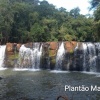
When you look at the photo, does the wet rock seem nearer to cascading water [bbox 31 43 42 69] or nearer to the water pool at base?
cascading water [bbox 31 43 42 69]

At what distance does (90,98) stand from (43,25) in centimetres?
3259

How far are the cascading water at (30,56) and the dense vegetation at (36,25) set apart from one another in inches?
384

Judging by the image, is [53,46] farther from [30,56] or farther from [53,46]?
[30,56]

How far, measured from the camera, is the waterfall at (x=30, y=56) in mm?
33719

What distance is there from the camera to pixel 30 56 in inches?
1350

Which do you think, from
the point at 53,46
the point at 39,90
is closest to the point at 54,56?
the point at 53,46

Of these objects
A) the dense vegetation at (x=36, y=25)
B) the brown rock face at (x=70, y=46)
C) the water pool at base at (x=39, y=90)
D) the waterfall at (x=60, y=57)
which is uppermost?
the dense vegetation at (x=36, y=25)

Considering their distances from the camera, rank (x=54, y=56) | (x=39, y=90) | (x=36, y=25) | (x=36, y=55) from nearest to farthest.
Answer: (x=39, y=90)
(x=54, y=56)
(x=36, y=55)
(x=36, y=25)

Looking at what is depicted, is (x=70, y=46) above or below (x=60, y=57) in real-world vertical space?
above

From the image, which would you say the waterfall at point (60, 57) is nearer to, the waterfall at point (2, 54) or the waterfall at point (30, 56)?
the waterfall at point (30, 56)

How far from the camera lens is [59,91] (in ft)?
57.3

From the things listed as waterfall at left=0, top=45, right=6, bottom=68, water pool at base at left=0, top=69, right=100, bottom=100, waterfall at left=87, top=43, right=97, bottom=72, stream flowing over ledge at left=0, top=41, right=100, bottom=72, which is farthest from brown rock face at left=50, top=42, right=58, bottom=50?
water pool at base at left=0, top=69, right=100, bottom=100

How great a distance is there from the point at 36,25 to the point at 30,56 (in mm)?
12639

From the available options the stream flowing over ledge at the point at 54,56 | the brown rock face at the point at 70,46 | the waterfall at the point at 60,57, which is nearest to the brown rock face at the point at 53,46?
the stream flowing over ledge at the point at 54,56
